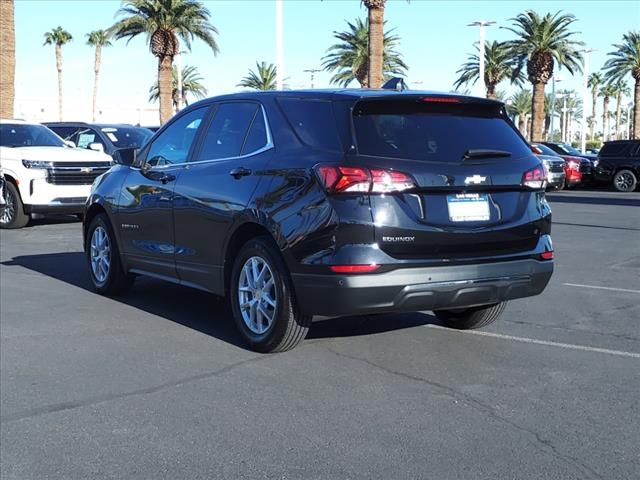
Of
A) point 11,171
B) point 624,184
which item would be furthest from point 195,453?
point 624,184

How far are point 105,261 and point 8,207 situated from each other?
746 centimetres

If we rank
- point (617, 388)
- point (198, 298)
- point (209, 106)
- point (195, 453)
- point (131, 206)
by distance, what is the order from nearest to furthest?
point (195, 453)
point (617, 388)
point (209, 106)
point (131, 206)
point (198, 298)

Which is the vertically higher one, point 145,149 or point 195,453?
point 145,149

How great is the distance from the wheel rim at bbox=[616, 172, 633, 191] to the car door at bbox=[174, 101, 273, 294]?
925 inches

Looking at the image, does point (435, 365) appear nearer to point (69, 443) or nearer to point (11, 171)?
point (69, 443)

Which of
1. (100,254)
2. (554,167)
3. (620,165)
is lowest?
(100,254)

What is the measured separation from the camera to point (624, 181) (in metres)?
27.4

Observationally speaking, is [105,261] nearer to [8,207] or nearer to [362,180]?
[362,180]

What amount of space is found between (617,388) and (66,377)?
3606 millimetres

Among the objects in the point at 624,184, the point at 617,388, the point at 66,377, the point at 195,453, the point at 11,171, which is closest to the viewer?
the point at 195,453

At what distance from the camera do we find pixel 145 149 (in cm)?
758

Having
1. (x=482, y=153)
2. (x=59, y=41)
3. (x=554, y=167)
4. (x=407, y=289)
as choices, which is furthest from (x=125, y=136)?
(x=59, y=41)

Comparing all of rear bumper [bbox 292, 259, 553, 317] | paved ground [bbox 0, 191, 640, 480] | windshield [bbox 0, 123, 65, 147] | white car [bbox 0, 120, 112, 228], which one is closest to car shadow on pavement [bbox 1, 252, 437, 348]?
paved ground [bbox 0, 191, 640, 480]

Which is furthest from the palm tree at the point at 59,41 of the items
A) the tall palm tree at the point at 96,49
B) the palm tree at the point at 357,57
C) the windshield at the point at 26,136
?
the windshield at the point at 26,136
